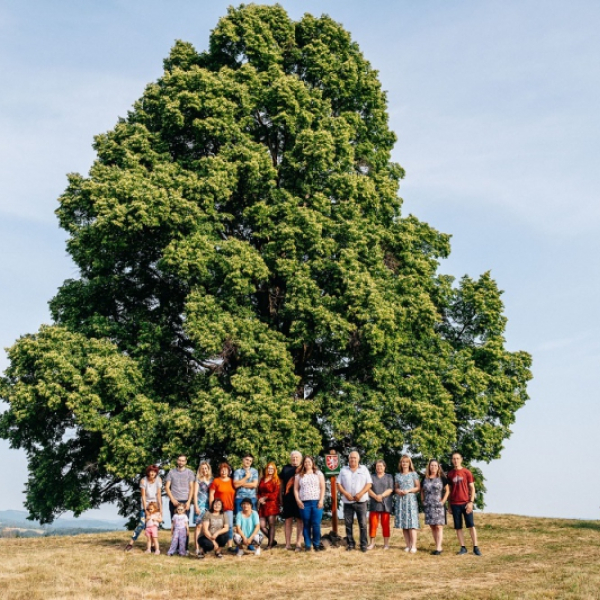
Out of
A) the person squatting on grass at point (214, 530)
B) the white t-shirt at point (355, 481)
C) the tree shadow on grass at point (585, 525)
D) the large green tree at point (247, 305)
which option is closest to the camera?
the person squatting on grass at point (214, 530)

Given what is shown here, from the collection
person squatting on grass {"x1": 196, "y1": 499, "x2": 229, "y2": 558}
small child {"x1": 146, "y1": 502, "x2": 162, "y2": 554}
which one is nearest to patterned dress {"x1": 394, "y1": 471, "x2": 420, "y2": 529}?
person squatting on grass {"x1": 196, "y1": 499, "x2": 229, "y2": 558}

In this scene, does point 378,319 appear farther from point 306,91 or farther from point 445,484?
point 306,91

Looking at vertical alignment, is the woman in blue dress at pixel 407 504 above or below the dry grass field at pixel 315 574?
above

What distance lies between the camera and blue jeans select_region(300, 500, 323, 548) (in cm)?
1556

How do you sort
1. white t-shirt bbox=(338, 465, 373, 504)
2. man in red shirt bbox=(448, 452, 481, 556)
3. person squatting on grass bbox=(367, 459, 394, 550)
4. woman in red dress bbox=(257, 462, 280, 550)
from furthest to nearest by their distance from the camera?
person squatting on grass bbox=(367, 459, 394, 550) < woman in red dress bbox=(257, 462, 280, 550) < white t-shirt bbox=(338, 465, 373, 504) < man in red shirt bbox=(448, 452, 481, 556)

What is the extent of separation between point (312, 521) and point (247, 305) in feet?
22.8

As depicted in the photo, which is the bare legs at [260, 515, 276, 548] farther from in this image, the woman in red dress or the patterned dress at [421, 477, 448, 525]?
the patterned dress at [421, 477, 448, 525]

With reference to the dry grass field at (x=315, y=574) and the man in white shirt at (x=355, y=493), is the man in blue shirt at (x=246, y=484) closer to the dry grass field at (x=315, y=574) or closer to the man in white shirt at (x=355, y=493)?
the dry grass field at (x=315, y=574)

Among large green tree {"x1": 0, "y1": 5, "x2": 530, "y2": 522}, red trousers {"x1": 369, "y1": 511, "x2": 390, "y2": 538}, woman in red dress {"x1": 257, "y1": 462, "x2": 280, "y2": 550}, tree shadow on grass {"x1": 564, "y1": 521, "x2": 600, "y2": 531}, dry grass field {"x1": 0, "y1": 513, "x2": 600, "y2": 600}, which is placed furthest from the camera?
tree shadow on grass {"x1": 564, "y1": 521, "x2": 600, "y2": 531}

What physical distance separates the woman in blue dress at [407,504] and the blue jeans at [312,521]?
175 cm

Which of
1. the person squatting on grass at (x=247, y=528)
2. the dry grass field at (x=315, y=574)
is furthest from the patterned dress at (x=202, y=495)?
the dry grass field at (x=315, y=574)

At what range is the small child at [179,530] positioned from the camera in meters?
15.5

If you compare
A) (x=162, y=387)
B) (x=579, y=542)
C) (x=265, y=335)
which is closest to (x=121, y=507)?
(x=162, y=387)

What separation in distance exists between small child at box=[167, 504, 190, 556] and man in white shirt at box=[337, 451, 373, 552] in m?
3.39
